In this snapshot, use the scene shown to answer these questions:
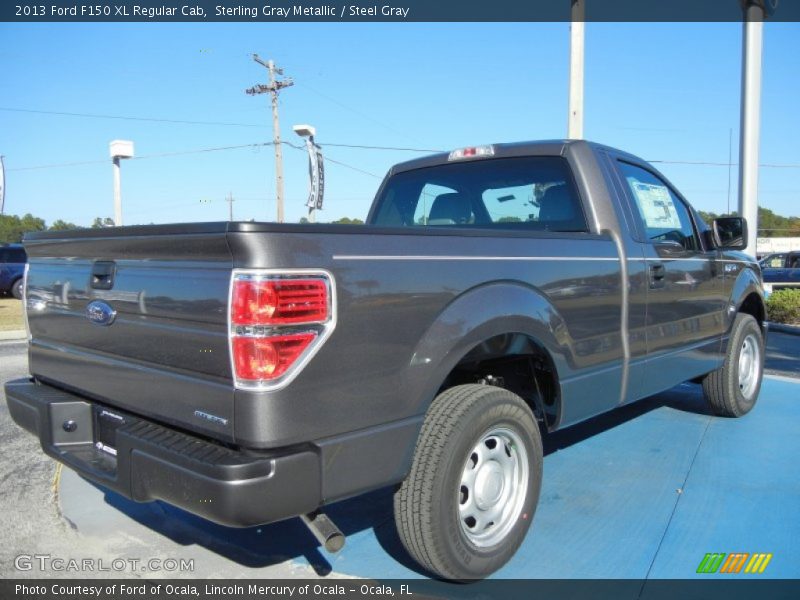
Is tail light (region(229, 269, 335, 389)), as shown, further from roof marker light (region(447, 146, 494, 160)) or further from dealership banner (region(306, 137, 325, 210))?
dealership banner (region(306, 137, 325, 210))

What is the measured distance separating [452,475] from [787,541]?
184cm

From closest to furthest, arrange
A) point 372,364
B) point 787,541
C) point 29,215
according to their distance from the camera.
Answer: point 372,364
point 787,541
point 29,215

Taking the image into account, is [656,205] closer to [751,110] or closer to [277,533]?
[277,533]

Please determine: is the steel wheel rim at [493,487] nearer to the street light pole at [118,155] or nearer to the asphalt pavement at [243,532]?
the asphalt pavement at [243,532]

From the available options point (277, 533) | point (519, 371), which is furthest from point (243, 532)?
point (519, 371)

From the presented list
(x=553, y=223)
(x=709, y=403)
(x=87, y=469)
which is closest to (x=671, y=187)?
(x=553, y=223)

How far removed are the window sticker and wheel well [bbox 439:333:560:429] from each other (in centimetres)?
137

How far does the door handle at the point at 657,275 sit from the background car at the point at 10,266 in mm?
22557

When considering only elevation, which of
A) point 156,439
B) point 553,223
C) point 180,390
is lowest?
Answer: point 156,439

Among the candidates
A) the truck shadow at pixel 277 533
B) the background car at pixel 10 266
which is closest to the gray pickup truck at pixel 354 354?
the truck shadow at pixel 277 533

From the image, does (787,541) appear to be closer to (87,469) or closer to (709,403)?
(709,403)

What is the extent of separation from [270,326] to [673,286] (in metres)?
2.97

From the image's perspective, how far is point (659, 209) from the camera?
445cm

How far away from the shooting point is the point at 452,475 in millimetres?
2658
